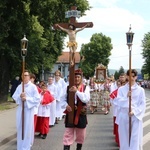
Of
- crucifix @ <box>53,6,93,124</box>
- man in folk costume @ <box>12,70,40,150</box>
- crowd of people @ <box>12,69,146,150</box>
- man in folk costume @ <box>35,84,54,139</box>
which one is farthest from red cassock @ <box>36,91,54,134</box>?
crucifix @ <box>53,6,93,124</box>

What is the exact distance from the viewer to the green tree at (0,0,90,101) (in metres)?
21.7

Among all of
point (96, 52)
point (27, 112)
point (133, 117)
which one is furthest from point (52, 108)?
point (96, 52)

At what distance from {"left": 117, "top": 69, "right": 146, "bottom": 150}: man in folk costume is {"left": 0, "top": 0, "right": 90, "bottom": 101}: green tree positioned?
46.6 ft

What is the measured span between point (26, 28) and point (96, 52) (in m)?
55.7

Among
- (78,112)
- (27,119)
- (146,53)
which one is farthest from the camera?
(146,53)

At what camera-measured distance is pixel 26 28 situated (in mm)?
22234

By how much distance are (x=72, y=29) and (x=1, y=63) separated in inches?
634

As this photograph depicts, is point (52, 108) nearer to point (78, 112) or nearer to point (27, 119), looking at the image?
point (27, 119)

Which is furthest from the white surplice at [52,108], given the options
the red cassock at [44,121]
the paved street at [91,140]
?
the red cassock at [44,121]

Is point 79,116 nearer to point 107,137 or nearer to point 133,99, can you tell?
Answer: point 133,99

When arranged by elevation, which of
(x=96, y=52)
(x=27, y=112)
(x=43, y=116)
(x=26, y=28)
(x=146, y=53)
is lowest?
(x=43, y=116)

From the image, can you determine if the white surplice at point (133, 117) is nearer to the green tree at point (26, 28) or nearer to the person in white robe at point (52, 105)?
the person in white robe at point (52, 105)

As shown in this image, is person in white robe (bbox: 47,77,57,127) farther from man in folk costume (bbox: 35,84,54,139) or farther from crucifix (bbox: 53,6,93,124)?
crucifix (bbox: 53,6,93,124)

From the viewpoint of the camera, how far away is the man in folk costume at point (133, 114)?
24.7 feet
